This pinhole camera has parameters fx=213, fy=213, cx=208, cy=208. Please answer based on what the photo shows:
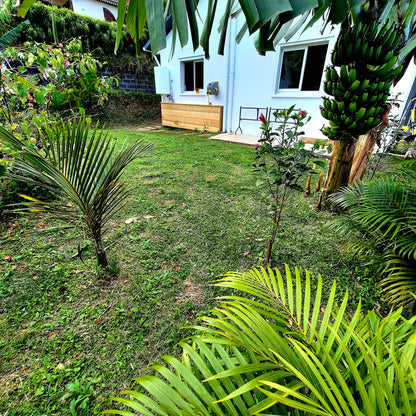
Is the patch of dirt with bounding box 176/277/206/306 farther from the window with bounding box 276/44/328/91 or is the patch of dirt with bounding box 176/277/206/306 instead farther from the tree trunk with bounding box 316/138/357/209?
the window with bounding box 276/44/328/91

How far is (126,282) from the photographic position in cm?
191

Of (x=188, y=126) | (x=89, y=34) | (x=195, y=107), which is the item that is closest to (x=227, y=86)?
(x=195, y=107)

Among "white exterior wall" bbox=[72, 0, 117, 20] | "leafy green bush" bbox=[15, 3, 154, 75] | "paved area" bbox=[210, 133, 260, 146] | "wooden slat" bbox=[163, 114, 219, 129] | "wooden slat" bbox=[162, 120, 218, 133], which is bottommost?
"paved area" bbox=[210, 133, 260, 146]

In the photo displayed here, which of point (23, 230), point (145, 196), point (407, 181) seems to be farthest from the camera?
point (145, 196)

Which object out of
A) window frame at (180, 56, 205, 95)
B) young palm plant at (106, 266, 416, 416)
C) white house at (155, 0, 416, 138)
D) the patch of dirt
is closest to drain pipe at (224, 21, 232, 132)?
white house at (155, 0, 416, 138)

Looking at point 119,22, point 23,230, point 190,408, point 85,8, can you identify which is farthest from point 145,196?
point 85,8

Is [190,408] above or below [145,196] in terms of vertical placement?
above

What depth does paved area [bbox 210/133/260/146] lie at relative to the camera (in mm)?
6641

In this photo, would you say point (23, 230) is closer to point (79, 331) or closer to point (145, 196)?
point (145, 196)

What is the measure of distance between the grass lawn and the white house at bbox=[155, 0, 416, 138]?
4374 mm

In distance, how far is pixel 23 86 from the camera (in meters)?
1.67

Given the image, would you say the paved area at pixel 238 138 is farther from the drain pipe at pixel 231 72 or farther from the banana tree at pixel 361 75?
the banana tree at pixel 361 75

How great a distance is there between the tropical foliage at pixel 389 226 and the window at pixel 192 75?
8.37 meters

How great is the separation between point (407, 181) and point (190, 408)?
8.12 ft
